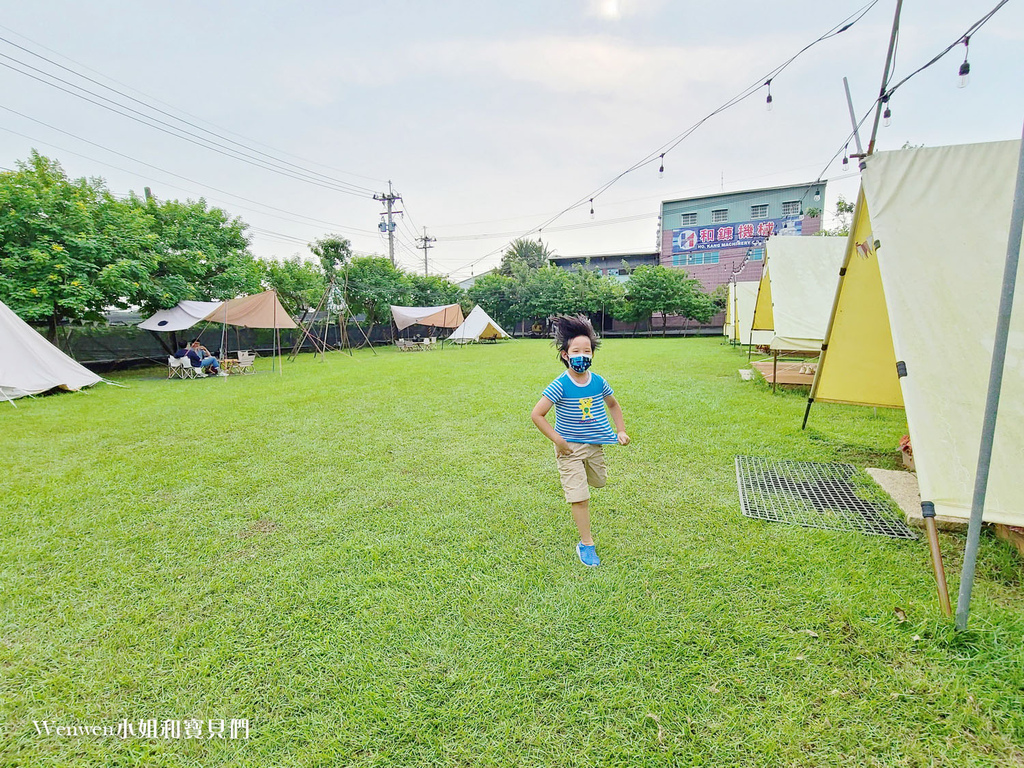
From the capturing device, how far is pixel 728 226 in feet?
100

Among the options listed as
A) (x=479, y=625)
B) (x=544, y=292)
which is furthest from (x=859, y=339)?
(x=544, y=292)

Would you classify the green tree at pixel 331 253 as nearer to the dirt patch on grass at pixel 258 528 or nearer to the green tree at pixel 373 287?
the green tree at pixel 373 287

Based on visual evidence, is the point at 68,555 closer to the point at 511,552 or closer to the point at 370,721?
the point at 370,721

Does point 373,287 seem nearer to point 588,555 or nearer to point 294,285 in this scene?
point 294,285

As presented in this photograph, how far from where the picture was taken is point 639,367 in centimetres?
1118

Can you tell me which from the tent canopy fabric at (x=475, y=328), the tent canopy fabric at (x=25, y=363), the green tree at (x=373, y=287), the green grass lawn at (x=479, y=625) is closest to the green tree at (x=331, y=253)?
the green tree at (x=373, y=287)

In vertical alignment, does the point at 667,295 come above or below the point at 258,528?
above

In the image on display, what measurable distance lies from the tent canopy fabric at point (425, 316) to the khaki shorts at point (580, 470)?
62.6 feet

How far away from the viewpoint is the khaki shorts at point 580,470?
2.42 meters

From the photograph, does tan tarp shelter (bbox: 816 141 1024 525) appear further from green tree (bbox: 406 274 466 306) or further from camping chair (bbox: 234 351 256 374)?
green tree (bbox: 406 274 466 306)

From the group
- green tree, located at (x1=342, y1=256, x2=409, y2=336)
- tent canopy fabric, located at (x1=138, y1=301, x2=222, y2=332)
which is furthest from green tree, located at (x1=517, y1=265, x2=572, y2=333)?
tent canopy fabric, located at (x1=138, y1=301, x2=222, y2=332)

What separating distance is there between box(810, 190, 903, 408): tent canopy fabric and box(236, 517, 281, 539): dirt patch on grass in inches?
196

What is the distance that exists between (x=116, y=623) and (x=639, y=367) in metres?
10.7

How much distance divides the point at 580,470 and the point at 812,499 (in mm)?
2097
